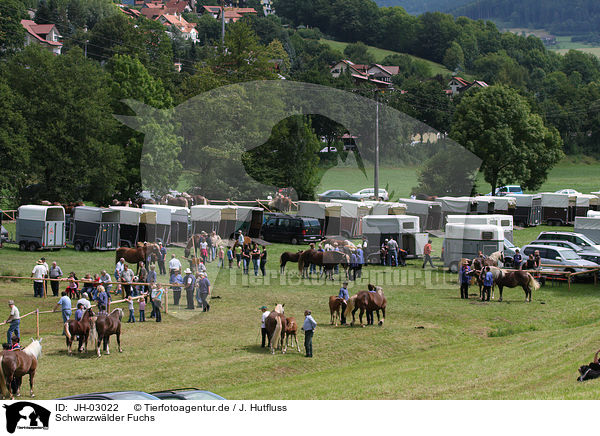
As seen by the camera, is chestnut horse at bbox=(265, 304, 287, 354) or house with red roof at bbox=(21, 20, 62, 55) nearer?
chestnut horse at bbox=(265, 304, 287, 354)

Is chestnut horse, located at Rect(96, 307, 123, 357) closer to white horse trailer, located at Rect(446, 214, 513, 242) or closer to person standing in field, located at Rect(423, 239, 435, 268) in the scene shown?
person standing in field, located at Rect(423, 239, 435, 268)

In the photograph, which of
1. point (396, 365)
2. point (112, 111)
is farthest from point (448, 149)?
point (396, 365)

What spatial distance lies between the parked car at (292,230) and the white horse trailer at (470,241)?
802cm

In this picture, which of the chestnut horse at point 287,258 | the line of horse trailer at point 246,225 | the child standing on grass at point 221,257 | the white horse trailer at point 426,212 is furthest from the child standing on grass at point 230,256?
the white horse trailer at point 426,212

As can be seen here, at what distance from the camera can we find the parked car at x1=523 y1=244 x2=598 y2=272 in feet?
89.6

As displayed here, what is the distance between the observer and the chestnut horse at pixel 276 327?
17719 mm

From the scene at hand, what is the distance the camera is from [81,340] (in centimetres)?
1758

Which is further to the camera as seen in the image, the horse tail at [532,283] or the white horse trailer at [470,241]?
the white horse trailer at [470,241]

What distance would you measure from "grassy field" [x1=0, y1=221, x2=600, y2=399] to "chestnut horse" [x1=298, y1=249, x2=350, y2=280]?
1.08m

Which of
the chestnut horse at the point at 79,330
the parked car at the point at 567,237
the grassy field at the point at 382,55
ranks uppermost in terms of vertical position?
the grassy field at the point at 382,55

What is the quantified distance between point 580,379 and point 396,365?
4335 mm

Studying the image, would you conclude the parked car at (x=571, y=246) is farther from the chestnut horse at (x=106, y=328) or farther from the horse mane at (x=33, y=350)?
the horse mane at (x=33, y=350)

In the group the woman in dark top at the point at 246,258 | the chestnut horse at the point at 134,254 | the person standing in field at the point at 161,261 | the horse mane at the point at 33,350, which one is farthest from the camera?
the chestnut horse at the point at 134,254

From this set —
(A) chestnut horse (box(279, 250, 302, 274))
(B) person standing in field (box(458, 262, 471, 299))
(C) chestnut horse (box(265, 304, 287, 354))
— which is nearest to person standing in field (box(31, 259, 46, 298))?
(A) chestnut horse (box(279, 250, 302, 274))
